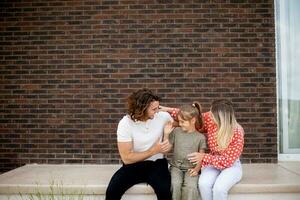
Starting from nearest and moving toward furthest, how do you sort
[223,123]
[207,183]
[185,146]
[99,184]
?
[207,183]
[223,123]
[185,146]
[99,184]

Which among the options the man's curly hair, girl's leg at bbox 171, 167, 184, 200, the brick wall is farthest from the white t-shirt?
the brick wall

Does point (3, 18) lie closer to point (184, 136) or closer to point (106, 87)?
point (106, 87)

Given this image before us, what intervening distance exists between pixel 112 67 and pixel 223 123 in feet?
7.40

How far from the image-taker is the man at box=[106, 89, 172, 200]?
12.7 ft

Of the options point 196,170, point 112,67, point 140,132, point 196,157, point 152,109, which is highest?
point 112,67

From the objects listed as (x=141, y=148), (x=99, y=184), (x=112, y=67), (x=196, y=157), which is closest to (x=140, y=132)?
(x=141, y=148)

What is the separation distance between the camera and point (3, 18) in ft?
19.1

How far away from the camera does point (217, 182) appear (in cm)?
381

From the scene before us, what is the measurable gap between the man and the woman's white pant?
0.33 metres

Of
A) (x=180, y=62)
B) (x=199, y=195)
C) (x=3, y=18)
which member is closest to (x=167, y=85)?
(x=180, y=62)

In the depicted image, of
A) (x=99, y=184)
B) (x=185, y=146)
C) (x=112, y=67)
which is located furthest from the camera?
(x=112, y=67)

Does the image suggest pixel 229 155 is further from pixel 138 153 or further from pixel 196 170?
pixel 138 153

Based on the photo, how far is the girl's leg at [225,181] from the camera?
148 inches

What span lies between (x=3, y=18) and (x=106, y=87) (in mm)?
1777
